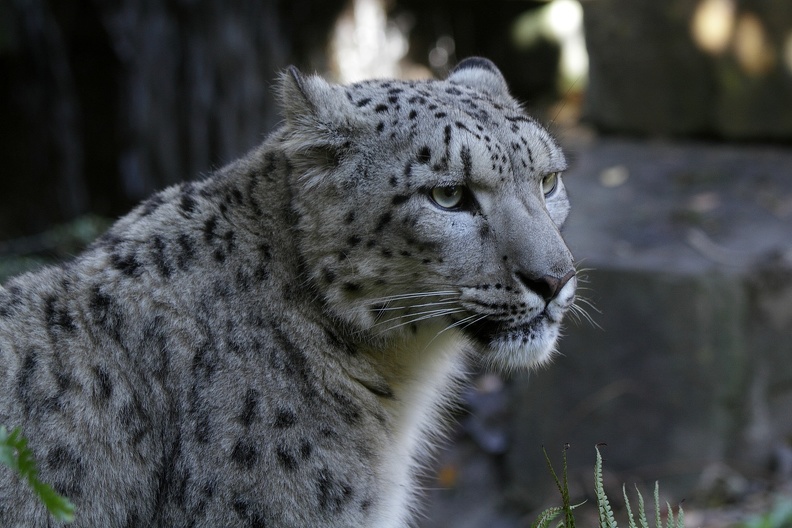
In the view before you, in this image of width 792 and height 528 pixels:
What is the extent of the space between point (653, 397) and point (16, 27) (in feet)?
40.7

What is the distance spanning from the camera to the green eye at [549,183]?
5117mm

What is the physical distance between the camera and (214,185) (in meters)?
5.00

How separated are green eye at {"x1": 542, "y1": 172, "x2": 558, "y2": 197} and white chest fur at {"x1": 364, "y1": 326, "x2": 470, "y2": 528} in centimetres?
98

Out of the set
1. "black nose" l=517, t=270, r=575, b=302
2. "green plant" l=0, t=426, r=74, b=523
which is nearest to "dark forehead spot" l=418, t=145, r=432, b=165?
"black nose" l=517, t=270, r=575, b=302

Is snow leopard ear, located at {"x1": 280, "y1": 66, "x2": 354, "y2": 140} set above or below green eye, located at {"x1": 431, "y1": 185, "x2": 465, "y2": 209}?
above

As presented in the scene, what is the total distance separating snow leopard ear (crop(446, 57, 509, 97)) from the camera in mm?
5566

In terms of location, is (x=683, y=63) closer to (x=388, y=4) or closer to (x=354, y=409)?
(x=388, y=4)

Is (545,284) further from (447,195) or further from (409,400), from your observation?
(409,400)

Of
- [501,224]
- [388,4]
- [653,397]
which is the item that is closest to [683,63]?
[653,397]

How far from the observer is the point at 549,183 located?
5.18m

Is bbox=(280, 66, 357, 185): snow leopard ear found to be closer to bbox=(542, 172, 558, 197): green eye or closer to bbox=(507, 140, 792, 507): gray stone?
bbox=(542, 172, 558, 197): green eye

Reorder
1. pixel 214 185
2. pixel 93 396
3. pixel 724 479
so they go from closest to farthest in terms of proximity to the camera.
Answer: pixel 93 396, pixel 214 185, pixel 724 479

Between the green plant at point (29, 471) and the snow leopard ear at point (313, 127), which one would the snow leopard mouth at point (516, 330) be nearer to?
the snow leopard ear at point (313, 127)

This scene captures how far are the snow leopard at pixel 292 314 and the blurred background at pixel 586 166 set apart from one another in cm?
167
